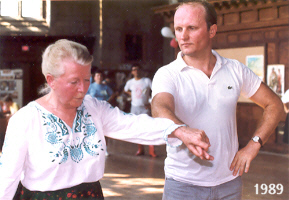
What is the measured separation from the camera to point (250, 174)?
17.6 feet

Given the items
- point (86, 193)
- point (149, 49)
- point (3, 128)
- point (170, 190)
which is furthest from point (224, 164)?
point (149, 49)

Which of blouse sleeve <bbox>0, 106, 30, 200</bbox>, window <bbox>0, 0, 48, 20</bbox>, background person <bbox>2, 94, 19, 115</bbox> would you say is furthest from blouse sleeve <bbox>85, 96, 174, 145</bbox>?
background person <bbox>2, 94, 19, 115</bbox>

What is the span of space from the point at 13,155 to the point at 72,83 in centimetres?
33

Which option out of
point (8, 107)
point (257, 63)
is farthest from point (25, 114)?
point (257, 63)

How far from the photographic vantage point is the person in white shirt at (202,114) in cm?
176

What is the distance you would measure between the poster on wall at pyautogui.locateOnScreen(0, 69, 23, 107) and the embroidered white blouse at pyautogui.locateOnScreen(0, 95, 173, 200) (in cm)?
1053

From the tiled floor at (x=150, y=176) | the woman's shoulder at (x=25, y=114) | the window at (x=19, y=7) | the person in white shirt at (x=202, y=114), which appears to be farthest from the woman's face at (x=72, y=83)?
the tiled floor at (x=150, y=176)

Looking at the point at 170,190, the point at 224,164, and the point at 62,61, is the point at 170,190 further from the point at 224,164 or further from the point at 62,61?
the point at 62,61

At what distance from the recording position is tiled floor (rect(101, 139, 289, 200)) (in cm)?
442

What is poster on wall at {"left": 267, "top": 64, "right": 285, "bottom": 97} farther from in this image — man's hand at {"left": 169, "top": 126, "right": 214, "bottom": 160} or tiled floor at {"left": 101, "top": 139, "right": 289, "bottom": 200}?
man's hand at {"left": 169, "top": 126, "right": 214, "bottom": 160}

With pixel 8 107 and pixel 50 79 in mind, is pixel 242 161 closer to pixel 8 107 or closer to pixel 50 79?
pixel 50 79

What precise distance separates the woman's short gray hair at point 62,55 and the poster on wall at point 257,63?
21.5ft

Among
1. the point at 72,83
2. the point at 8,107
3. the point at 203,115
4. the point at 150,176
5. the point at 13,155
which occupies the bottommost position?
the point at 150,176

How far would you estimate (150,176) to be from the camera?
17.0 feet
